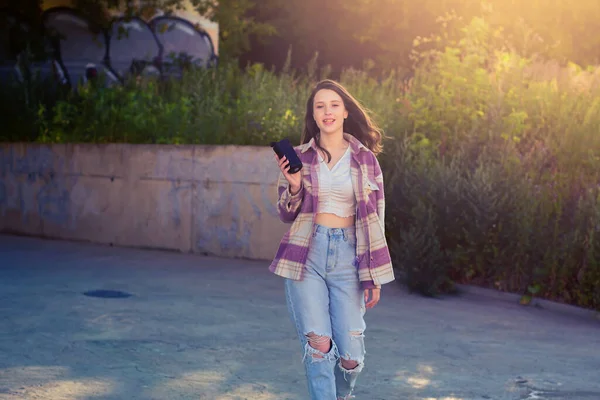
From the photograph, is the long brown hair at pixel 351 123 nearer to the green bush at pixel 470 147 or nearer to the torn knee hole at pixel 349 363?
the torn knee hole at pixel 349 363

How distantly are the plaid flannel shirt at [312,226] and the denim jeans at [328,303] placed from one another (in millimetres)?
51

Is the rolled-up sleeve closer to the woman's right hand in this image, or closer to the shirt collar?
the woman's right hand

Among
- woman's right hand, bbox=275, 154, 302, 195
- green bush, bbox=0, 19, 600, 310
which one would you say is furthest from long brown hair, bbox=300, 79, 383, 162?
green bush, bbox=0, 19, 600, 310

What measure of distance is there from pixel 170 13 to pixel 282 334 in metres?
18.1

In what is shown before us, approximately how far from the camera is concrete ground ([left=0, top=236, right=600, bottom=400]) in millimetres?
6543

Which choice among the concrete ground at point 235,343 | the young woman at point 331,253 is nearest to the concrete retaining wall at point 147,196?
the concrete ground at point 235,343

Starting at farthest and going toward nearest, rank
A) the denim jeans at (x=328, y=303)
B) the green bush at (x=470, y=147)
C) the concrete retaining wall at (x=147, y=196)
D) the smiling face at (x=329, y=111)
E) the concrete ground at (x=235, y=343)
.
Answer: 1. the concrete retaining wall at (x=147, y=196)
2. the green bush at (x=470, y=147)
3. the concrete ground at (x=235, y=343)
4. the smiling face at (x=329, y=111)
5. the denim jeans at (x=328, y=303)

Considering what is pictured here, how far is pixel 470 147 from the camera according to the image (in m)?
12.1

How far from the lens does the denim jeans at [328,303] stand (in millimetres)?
5098

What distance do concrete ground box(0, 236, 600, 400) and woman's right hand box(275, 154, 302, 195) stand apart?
1718 mm

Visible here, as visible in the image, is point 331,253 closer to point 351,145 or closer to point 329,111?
point 351,145

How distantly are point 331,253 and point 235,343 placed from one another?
9.91 ft

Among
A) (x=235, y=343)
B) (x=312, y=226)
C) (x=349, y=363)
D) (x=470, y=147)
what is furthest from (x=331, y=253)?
(x=470, y=147)

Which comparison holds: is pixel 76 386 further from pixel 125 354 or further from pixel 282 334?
pixel 282 334
